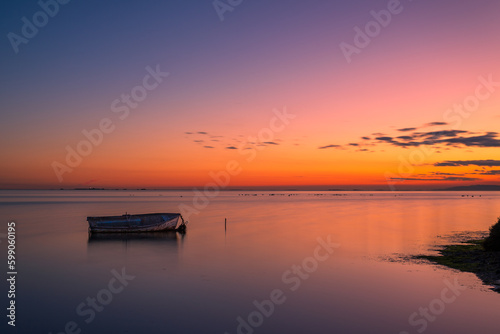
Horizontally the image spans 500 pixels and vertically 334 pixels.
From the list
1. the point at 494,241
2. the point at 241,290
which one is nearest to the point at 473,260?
the point at 494,241


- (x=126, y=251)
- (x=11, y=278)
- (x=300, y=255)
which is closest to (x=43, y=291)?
(x=11, y=278)

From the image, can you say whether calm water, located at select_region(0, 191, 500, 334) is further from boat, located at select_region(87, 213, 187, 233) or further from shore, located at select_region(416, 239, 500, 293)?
boat, located at select_region(87, 213, 187, 233)

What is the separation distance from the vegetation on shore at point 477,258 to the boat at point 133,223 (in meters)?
33.5

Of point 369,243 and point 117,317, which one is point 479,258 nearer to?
point 369,243

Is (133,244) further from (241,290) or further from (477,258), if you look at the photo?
(477,258)

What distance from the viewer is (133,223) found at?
50938mm

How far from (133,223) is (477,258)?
40261 millimetres

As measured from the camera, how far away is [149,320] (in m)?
18.5

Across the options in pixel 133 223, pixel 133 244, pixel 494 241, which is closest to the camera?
pixel 494 241

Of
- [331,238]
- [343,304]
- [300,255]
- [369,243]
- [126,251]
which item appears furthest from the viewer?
[331,238]

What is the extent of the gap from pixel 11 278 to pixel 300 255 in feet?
78.6

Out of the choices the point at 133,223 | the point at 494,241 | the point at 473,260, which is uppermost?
the point at 133,223

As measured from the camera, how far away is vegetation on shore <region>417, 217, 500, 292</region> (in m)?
25.6

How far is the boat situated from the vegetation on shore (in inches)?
1320
